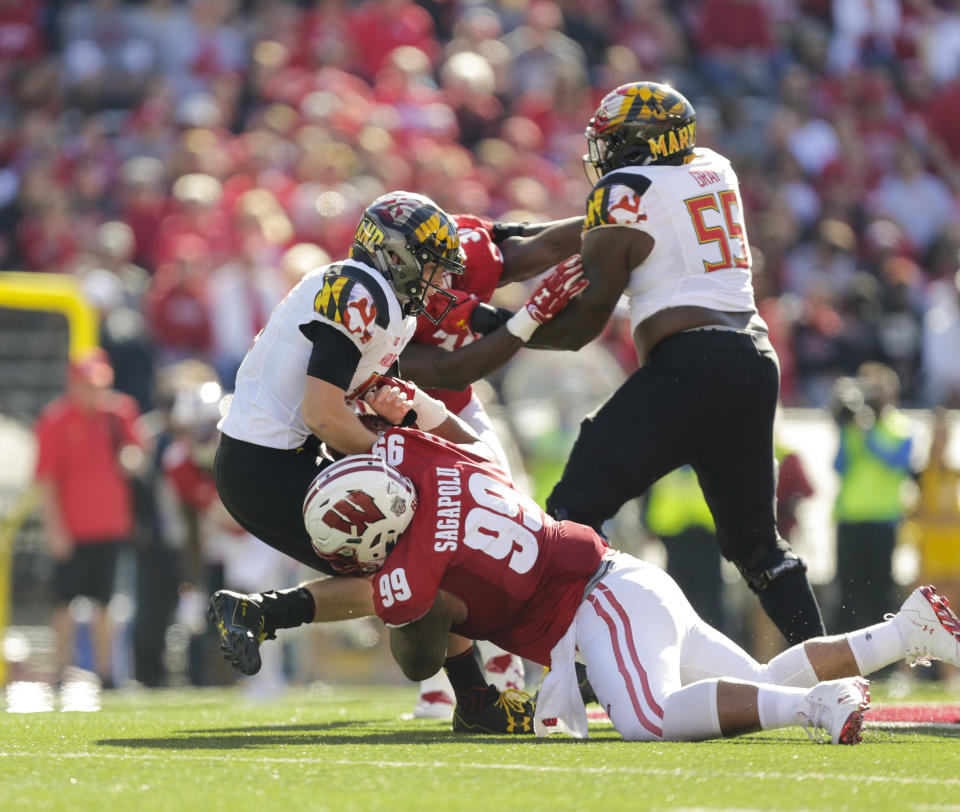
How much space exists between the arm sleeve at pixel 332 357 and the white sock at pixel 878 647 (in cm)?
172

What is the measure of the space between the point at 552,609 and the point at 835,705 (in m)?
0.87

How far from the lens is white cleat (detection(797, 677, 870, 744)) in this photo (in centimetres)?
461

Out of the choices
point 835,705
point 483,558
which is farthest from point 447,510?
point 835,705

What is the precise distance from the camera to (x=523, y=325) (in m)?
6.05

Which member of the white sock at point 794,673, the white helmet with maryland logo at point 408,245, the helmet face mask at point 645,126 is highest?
the helmet face mask at point 645,126

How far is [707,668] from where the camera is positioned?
16.5ft

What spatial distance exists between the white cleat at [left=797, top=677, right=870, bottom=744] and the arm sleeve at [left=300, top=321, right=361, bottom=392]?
1.70m

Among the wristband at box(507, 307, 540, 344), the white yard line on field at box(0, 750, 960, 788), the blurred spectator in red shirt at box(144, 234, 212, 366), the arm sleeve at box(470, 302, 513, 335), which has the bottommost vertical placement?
the white yard line on field at box(0, 750, 960, 788)

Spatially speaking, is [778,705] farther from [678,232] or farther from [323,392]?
[678,232]

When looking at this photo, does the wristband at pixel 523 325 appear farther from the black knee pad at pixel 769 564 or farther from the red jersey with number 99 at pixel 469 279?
the black knee pad at pixel 769 564

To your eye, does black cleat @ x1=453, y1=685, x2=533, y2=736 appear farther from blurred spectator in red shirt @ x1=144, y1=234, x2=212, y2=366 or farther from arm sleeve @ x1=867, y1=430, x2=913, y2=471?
blurred spectator in red shirt @ x1=144, y1=234, x2=212, y2=366

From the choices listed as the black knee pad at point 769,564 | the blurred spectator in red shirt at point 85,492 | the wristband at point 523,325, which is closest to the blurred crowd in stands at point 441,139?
the blurred spectator in red shirt at point 85,492

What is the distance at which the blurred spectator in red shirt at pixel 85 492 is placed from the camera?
32.2 ft

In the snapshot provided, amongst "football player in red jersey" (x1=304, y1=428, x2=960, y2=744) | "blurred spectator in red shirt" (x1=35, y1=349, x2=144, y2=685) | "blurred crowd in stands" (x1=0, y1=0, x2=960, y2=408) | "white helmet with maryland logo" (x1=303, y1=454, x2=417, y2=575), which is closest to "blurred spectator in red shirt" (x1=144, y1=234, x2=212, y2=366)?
"blurred crowd in stands" (x1=0, y1=0, x2=960, y2=408)
